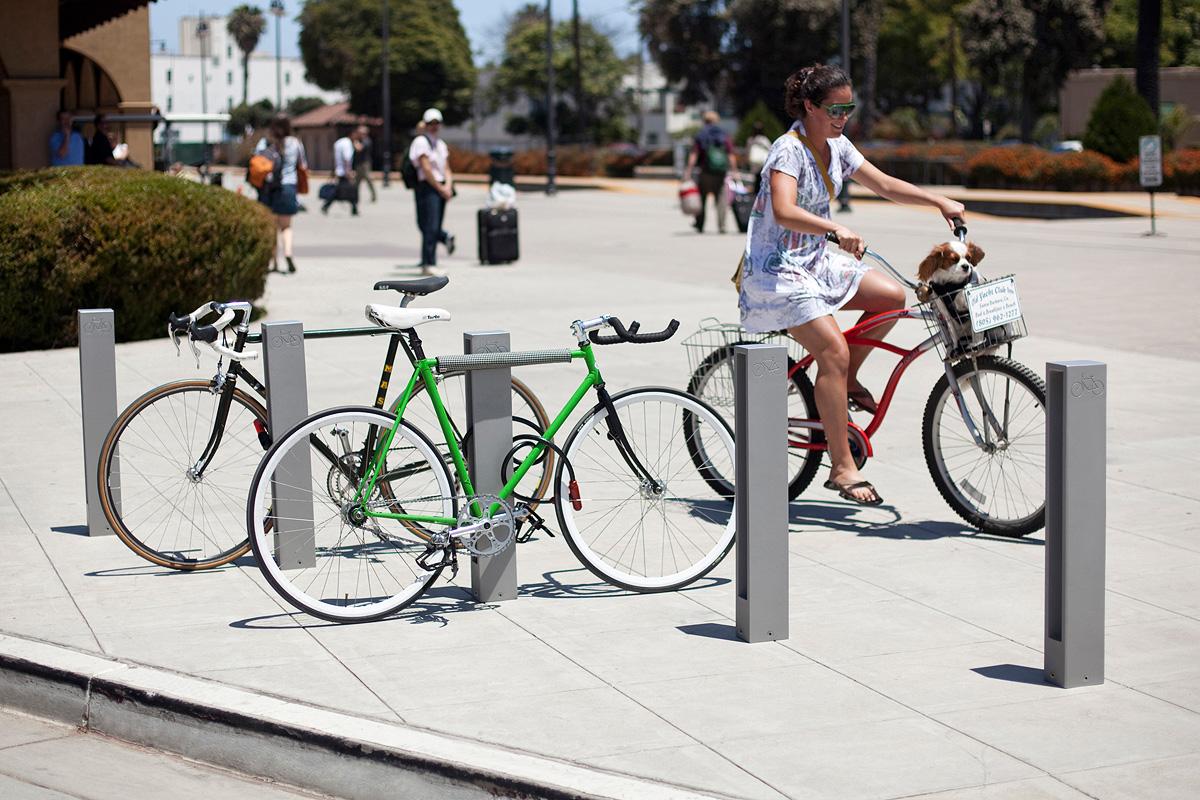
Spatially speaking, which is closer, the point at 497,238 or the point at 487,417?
the point at 487,417

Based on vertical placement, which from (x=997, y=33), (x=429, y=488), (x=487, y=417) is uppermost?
(x=997, y=33)

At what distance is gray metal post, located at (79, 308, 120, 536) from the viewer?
21.7ft

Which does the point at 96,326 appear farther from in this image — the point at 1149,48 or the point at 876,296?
the point at 1149,48

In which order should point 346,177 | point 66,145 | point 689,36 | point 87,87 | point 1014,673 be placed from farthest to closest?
1. point 689,36
2. point 346,177
3. point 87,87
4. point 66,145
5. point 1014,673

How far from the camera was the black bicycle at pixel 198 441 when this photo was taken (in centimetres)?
596

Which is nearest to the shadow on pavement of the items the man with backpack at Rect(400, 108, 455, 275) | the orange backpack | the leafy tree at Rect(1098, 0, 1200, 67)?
the man with backpack at Rect(400, 108, 455, 275)

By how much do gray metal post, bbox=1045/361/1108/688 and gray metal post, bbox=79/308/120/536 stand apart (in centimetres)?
393

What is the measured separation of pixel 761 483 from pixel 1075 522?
3.22ft

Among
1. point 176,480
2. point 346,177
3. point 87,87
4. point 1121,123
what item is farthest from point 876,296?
point 1121,123

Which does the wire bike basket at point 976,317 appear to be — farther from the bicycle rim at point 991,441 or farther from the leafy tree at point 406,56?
the leafy tree at point 406,56

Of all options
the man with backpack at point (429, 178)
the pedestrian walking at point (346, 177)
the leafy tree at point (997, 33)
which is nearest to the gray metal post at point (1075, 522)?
the man with backpack at point (429, 178)

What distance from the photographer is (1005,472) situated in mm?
7387

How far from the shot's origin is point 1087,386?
4605 millimetres

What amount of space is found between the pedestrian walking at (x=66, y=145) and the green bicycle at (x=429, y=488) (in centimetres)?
1578
